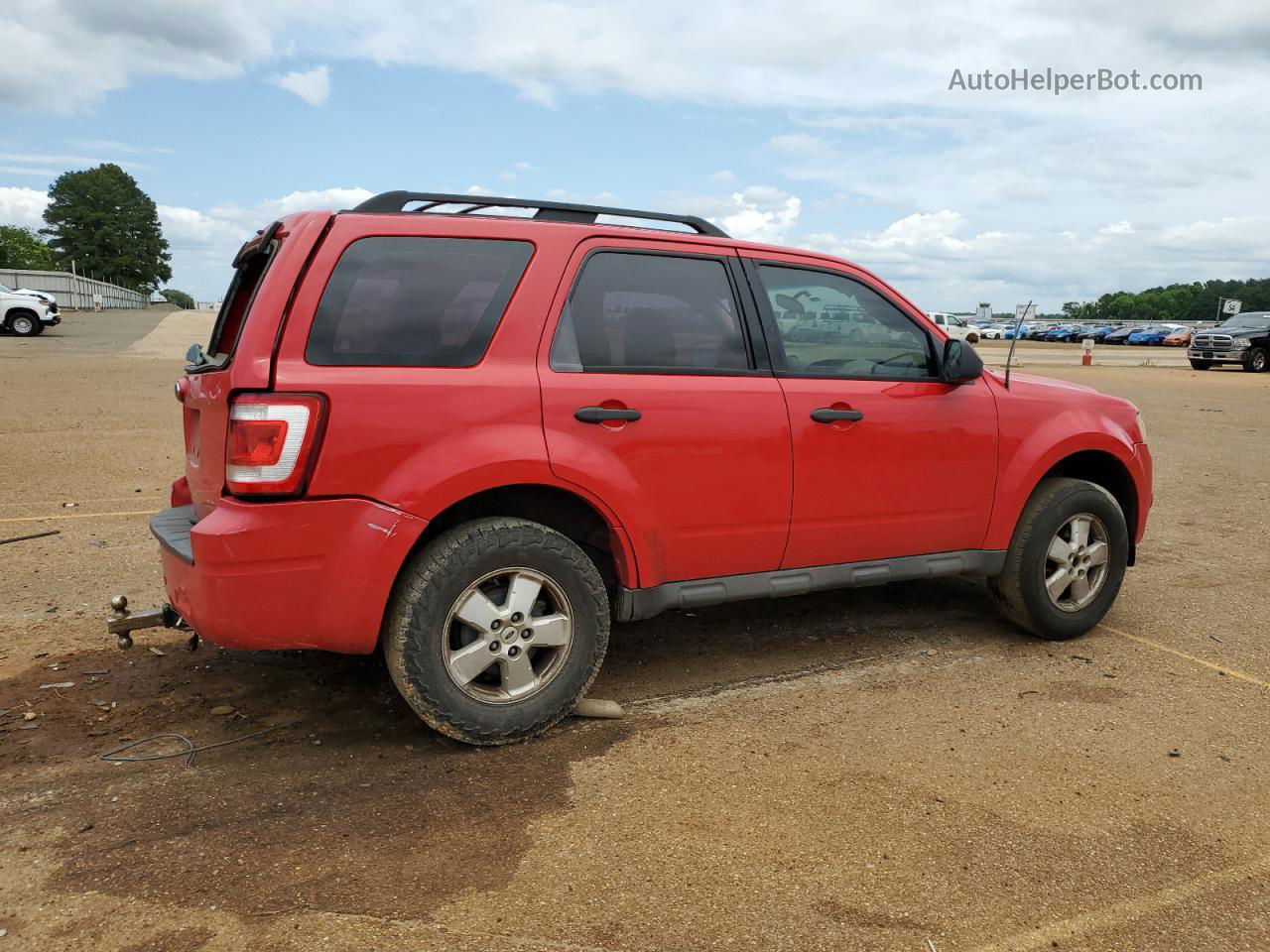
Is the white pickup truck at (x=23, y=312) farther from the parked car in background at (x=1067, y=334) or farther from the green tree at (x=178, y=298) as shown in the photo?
the green tree at (x=178, y=298)

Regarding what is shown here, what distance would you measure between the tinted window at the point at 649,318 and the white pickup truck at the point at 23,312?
3026cm

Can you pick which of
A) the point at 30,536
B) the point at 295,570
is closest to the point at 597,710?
the point at 295,570

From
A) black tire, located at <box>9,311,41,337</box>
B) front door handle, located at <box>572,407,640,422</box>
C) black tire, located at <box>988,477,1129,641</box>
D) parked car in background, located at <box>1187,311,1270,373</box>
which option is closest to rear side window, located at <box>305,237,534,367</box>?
front door handle, located at <box>572,407,640,422</box>

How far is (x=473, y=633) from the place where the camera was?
3.57m

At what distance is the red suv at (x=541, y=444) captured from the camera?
3312mm

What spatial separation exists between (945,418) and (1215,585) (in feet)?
8.83

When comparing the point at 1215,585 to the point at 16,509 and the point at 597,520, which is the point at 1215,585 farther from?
the point at 16,509

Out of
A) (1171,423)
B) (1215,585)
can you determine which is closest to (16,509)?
(1215,585)

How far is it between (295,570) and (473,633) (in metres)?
0.64

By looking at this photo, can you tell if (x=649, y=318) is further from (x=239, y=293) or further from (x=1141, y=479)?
(x=1141, y=479)

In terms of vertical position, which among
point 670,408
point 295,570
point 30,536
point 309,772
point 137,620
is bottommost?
point 309,772

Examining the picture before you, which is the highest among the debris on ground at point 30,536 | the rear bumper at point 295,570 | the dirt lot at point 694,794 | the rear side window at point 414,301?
the rear side window at point 414,301

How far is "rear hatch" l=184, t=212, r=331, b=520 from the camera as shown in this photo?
10.8ft

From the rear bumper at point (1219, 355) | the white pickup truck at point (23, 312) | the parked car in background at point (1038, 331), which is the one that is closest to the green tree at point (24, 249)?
the white pickup truck at point (23, 312)
